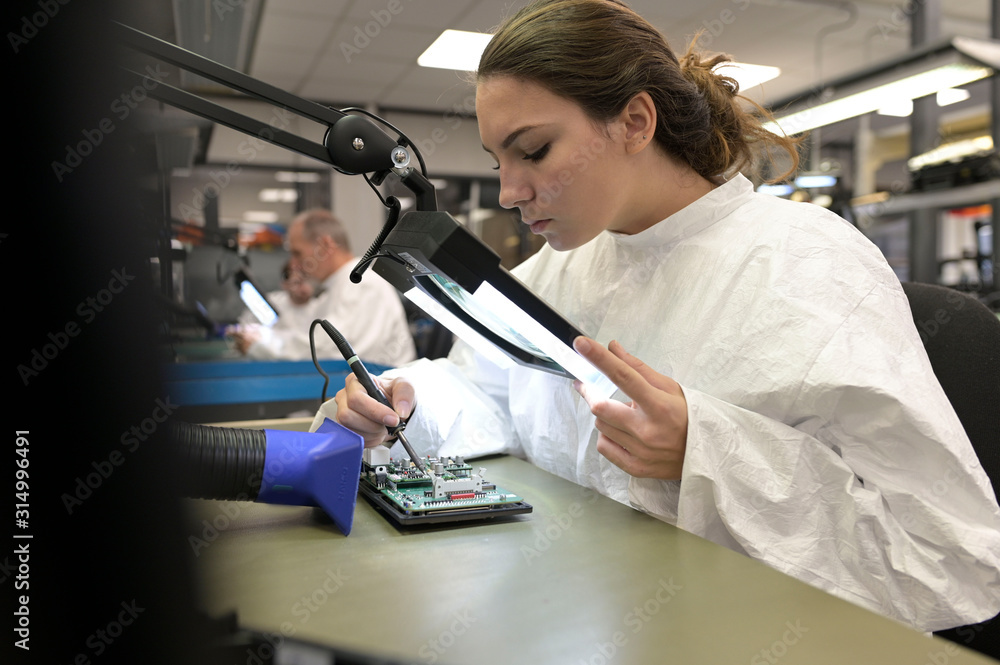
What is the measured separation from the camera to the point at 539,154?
1038mm

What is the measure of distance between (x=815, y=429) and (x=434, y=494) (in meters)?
0.49

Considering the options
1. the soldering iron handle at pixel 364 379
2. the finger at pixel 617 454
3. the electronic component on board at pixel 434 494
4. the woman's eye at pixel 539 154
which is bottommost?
the electronic component on board at pixel 434 494

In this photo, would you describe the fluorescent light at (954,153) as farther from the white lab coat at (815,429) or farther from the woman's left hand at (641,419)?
the woman's left hand at (641,419)

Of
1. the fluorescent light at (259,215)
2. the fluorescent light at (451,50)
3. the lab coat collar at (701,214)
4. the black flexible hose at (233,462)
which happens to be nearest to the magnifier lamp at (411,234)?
the black flexible hose at (233,462)

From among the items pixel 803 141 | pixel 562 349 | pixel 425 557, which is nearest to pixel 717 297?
pixel 562 349

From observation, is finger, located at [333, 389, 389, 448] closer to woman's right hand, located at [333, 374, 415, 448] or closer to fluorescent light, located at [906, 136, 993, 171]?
woman's right hand, located at [333, 374, 415, 448]

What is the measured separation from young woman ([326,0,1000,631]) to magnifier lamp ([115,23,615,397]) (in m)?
0.08

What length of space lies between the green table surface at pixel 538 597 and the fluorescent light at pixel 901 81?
170cm

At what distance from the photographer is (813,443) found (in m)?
0.82

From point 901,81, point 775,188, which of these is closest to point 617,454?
point 901,81

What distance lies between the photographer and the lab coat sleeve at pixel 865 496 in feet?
2.56

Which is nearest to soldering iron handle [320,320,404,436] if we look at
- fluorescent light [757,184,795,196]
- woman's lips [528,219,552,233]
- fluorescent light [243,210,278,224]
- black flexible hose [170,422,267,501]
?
black flexible hose [170,422,267,501]

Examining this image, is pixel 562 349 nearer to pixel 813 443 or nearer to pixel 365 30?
pixel 813 443

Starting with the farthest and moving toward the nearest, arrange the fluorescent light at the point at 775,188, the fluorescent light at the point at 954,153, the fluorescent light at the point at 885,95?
the fluorescent light at the point at 954,153 → the fluorescent light at the point at 885,95 → the fluorescent light at the point at 775,188
